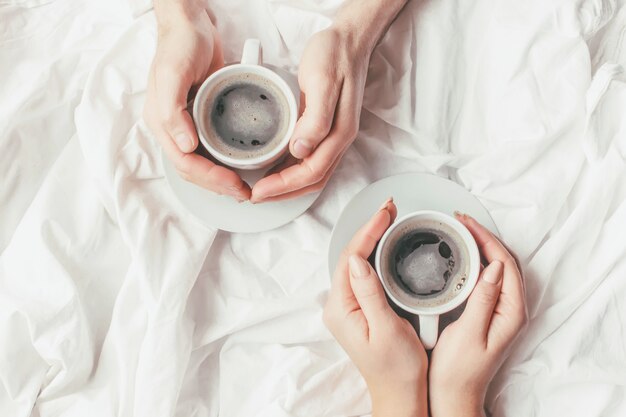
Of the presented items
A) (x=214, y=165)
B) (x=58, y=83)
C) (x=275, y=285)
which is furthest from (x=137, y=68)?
(x=275, y=285)

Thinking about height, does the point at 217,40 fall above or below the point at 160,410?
above

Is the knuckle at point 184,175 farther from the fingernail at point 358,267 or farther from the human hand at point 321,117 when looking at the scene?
the fingernail at point 358,267

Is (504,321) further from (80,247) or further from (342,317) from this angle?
(80,247)

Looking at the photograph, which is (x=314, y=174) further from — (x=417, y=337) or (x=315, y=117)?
(x=417, y=337)

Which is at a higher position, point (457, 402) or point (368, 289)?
point (368, 289)

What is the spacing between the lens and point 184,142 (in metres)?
0.88

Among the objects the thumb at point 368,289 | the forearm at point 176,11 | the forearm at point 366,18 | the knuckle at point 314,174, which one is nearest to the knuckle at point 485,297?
the thumb at point 368,289

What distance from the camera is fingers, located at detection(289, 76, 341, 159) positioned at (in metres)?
0.88

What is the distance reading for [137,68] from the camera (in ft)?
3.51

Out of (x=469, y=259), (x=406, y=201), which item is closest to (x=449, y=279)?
(x=469, y=259)

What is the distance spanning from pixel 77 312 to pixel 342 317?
37 cm

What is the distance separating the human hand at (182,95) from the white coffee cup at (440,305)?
7.8 inches

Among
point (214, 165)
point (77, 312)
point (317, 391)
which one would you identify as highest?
point (214, 165)

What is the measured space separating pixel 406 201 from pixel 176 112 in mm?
337
